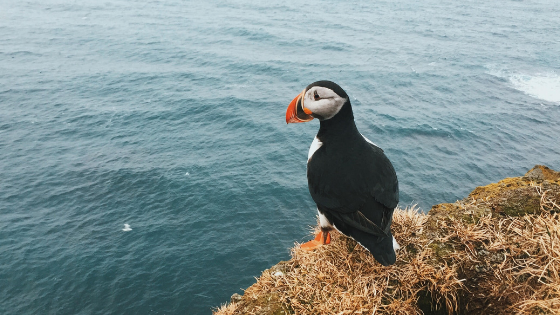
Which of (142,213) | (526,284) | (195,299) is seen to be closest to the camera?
(526,284)

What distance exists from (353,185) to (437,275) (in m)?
1.65

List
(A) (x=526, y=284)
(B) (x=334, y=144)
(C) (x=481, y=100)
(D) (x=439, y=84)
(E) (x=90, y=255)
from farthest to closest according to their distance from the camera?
1. (D) (x=439, y=84)
2. (C) (x=481, y=100)
3. (E) (x=90, y=255)
4. (B) (x=334, y=144)
5. (A) (x=526, y=284)

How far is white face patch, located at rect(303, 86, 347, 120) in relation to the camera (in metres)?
5.74

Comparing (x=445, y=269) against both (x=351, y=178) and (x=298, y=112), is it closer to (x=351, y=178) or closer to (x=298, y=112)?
(x=351, y=178)

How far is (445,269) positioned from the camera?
495 centimetres

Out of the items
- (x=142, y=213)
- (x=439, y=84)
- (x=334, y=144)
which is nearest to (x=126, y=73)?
(x=142, y=213)

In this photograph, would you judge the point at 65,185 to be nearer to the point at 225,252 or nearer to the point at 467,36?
the point at 225,252

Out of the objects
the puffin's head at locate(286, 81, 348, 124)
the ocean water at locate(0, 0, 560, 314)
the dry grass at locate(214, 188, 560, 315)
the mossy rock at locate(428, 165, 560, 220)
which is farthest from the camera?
the ocean water at locate(0, 0, 560, 314)

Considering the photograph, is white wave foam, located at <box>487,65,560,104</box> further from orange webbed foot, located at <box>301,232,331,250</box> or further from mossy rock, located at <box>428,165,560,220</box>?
orange webbed foot, located at <box>301,232,331,250</box>

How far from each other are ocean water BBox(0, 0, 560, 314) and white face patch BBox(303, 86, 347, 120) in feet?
79.9

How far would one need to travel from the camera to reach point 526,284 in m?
4.45

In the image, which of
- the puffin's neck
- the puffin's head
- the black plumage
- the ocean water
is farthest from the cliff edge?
the ocean water

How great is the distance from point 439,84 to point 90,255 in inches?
2261

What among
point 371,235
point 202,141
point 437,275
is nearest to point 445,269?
point 437,275
